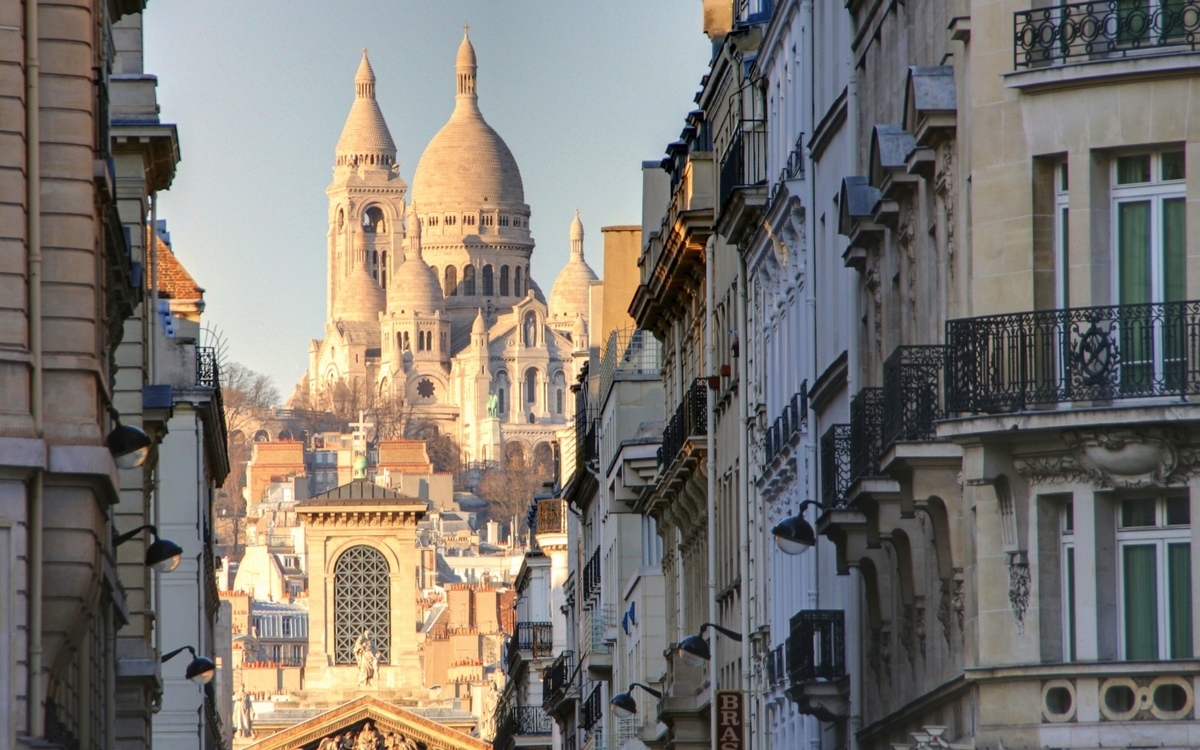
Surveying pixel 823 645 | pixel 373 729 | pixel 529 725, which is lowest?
pixel 373 729

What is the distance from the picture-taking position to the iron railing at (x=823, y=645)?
2872cm

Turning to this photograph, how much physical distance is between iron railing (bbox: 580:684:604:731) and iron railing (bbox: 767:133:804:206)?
27.0 meters

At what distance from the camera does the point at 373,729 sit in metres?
125

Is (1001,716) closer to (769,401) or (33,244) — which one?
(33,244)

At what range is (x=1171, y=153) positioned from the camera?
2044 cm

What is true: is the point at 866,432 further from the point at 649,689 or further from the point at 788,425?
the point at 649,689

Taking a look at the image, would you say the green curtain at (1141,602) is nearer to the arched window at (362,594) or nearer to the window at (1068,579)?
the window at (1068,579)

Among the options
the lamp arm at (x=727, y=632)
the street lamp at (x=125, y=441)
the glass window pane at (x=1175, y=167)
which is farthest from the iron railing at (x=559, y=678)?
the glass window pane at (x=1175, y=167)

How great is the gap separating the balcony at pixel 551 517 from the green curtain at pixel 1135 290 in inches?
2423

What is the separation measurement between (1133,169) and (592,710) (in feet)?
139

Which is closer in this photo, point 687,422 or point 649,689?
point 687,422

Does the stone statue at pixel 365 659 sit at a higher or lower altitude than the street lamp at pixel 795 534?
lower

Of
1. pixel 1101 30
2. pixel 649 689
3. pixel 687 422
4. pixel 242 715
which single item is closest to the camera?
pixel 1101 30

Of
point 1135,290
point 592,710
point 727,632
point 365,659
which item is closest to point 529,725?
point 592,710
